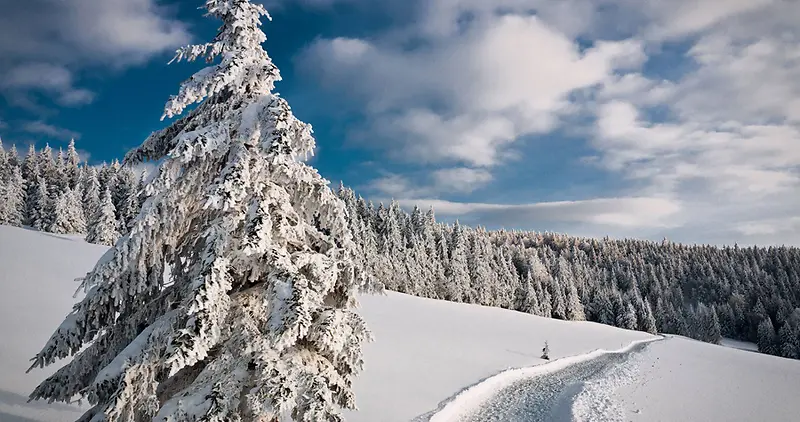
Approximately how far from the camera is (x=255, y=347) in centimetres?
671

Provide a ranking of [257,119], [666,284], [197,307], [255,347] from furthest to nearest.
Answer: [666,284], [257,119], [255,347], [197,307]

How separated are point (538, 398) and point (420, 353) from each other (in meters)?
8.42

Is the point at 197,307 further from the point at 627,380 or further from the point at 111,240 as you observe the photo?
the point at 111,240

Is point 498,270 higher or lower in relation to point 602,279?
higher

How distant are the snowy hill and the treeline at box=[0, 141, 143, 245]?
13.8 m

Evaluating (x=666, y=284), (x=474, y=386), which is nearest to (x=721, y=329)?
(x=666, y=284)

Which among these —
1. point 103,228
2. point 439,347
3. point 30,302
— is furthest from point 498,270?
point 30,302

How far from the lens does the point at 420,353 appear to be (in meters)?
27.1

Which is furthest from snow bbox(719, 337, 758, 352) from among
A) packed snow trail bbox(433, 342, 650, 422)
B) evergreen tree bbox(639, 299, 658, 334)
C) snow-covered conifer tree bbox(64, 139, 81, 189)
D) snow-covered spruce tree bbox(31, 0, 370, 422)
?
snow-covered conifer tree bbox(64, 139, 81, 189)

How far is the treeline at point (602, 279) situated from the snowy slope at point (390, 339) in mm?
6481

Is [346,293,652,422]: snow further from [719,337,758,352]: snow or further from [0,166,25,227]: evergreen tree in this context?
[719,337,758,352]: snow

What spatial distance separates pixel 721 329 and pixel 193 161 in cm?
14251

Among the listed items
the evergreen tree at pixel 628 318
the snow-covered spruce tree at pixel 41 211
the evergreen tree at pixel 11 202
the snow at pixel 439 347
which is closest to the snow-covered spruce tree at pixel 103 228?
the snow-covered spruce tree at pixel 41 211

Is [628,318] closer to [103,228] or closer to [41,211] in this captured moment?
[103,228]
